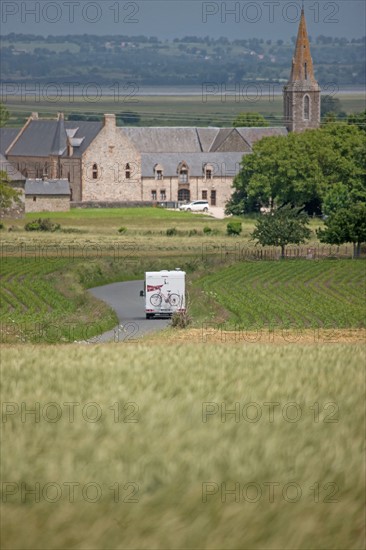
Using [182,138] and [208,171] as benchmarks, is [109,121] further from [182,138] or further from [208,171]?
[182,138]

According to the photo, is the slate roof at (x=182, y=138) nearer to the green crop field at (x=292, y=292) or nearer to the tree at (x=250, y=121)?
the tree at (x=250, y=121)

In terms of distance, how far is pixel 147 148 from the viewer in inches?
5143

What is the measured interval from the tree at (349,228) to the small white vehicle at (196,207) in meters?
43.3

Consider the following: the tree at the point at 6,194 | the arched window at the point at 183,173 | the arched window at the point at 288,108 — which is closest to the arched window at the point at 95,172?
the arched window at the point at 183,173

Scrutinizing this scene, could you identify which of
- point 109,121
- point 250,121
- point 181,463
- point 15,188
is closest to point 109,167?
point 109,121

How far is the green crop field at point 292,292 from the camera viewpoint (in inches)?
1516

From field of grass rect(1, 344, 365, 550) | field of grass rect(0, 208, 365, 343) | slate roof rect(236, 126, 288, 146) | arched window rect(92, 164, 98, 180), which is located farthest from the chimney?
field of grass rect(1, 344, 365, 550)

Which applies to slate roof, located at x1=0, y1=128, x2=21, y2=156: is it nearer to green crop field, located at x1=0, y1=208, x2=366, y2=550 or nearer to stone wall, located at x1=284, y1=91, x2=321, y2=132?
stone wall, located at x1=284, y1=91, x2=321, y2=132

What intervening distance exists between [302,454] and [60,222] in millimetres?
83068

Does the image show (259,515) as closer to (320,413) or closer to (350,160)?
(320,413)

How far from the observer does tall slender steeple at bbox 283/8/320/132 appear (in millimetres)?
142000

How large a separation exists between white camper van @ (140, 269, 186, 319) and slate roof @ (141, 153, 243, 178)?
77.5 m

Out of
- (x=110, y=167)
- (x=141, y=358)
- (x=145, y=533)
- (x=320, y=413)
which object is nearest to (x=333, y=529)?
(x=145, y=533)

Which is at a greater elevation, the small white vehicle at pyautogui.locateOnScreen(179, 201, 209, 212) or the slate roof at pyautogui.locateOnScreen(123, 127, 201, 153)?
the slate roof at pyautogui.locateOnScreen(123, 127, 201, 153)
